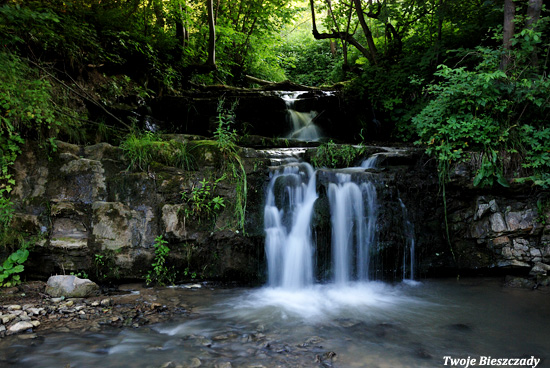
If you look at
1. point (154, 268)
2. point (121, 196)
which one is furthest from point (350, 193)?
point (121, 196)

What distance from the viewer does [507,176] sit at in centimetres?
559

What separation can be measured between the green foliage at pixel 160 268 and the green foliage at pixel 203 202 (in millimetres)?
588

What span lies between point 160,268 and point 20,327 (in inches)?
71.1

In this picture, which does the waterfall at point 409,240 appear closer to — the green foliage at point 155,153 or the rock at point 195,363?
the green foliage at point 155,153

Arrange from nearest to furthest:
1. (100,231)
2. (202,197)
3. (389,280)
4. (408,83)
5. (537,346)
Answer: (537,346) → (100,231) → (202,197) → (389,280) → (408,83)

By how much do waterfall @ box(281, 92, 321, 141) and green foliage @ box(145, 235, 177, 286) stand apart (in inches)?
217

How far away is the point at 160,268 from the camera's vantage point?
4.97 metres

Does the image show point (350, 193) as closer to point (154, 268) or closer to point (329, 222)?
point (329, 222)

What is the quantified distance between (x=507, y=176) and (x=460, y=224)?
44.3 inches

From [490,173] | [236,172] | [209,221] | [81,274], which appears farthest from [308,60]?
[81,274]

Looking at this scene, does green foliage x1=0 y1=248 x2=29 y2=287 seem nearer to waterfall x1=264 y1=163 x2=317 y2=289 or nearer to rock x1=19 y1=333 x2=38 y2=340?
rock x1=19 y1=333 x2=38 y2=340

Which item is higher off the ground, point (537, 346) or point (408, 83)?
point (408, 83)

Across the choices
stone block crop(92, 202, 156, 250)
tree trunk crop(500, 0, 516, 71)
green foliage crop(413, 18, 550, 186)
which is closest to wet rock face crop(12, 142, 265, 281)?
stone block crop(92, 202, 156, 250)

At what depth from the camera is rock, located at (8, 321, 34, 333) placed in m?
3.43
